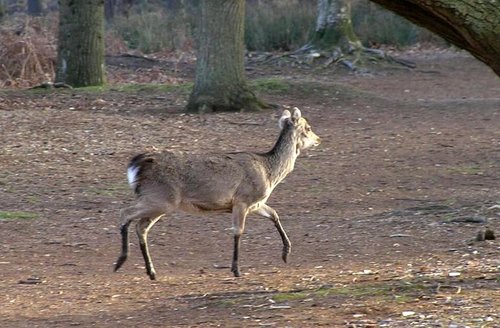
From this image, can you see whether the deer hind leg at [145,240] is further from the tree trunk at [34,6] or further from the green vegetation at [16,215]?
the tree trunk at [34,6]

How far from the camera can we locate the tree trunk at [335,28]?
1080 inches

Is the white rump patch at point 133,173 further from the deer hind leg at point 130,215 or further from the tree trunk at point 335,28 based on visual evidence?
the tree trunk at point 335,28

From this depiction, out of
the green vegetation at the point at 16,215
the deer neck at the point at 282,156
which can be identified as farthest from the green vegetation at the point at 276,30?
the deer neck at the point at 282,156

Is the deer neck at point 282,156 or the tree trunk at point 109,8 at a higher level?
the deer neck at point 282,156

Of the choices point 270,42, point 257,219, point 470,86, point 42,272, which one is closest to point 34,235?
point 42,272

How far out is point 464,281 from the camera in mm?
8008

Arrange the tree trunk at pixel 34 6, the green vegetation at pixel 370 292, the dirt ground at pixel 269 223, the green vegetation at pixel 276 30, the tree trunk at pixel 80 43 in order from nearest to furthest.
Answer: the green vegetation at pixel 370 292 → the dirt ground at pixel 269 223 → the tree trunk at pixel 80 43 → the green vegetation at pixel 276 30 → the tree trunk at pixel 34 6

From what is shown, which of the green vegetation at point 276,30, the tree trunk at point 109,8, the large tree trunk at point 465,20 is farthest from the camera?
the tree trunk at point 109,8

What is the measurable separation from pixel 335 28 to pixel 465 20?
2029 cm

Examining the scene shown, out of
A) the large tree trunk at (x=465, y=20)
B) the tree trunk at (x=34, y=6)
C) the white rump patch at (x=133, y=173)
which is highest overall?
the large tree trunk at (x=465, y=20)

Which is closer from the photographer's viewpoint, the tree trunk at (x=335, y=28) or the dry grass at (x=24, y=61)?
the dry grass at (x=24, y=61)

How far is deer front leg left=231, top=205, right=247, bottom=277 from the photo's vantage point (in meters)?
8.91

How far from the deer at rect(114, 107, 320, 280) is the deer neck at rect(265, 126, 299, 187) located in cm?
21

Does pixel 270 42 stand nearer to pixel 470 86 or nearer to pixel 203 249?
pixel 470 86
